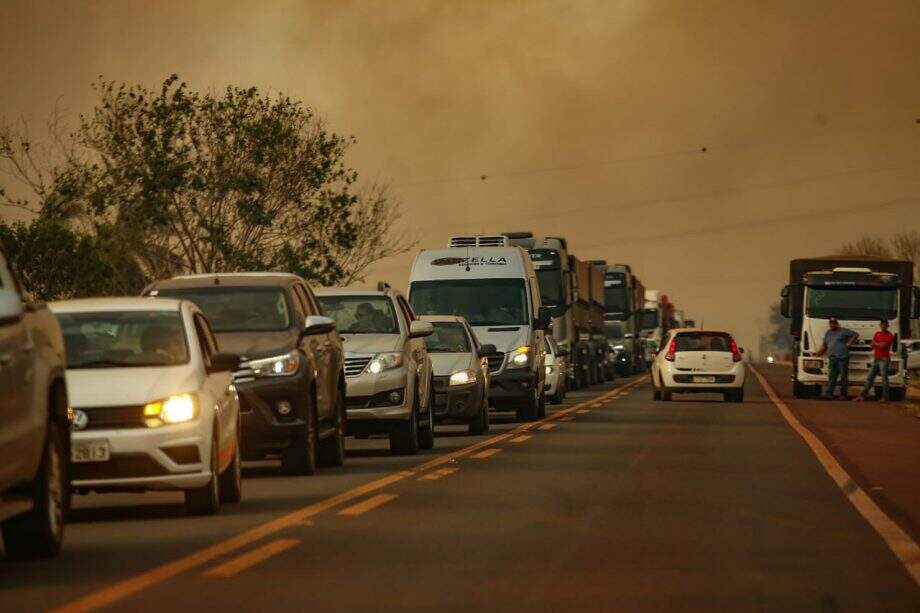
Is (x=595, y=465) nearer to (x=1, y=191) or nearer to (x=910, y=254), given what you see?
(x=1, y=191)

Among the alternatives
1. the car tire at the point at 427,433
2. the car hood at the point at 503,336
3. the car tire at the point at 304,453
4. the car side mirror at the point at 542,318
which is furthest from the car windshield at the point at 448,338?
the car tire at the point at 304,453

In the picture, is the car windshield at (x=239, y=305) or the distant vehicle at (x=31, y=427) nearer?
the distant vehicle at (x=31, y=427)

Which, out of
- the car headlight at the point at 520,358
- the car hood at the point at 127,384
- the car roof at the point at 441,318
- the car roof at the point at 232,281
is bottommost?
the car headlight at the point at 520,358

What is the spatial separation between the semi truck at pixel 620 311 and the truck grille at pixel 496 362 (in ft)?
123

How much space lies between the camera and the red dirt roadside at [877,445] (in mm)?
15516

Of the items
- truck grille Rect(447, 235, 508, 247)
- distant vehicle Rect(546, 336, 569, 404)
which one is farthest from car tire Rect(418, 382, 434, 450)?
distant vehicle Rect(546, 336, 569, 404)

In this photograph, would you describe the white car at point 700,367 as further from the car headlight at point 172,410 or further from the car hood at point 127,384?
the car headlight at point 172,410

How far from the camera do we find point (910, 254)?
432 feet

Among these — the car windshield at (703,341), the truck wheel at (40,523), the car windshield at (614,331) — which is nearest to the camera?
the truck wheel at (40,523)

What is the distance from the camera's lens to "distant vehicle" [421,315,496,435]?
2625 cm

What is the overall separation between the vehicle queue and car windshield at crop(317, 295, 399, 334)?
0.02 metres

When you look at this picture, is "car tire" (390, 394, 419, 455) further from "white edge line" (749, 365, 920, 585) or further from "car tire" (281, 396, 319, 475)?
"white edge line" (749, 365, 920, 585)

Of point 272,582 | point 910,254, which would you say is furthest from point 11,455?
point 910,254

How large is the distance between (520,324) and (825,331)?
1360 cm
